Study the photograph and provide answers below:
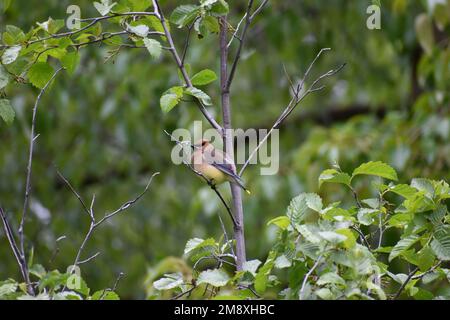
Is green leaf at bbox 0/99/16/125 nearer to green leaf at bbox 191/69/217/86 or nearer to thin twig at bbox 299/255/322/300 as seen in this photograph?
green leaf at bbox 191/69/217/86

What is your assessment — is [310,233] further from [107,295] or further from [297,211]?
[107,295]

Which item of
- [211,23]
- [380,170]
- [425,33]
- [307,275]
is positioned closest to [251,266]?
[307,275]

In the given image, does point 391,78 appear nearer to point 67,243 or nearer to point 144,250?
point 144,250

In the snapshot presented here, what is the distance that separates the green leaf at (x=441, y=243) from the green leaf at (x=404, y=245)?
8 cm

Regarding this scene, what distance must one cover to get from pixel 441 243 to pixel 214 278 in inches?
30.1

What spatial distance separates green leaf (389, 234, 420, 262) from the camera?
2.47 metres

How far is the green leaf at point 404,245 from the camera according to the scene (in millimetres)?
2467

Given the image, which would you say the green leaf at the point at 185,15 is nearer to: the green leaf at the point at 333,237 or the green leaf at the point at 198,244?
the green leaf at the point at 198,244

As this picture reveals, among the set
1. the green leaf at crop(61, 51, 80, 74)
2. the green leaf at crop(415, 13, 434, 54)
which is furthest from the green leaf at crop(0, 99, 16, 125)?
the green leaf at crop(415, 13, 434, 54)

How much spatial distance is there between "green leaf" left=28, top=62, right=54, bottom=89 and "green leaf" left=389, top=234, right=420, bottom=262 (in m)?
1.54

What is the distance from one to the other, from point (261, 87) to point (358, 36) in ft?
3.77

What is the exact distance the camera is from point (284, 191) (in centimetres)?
623

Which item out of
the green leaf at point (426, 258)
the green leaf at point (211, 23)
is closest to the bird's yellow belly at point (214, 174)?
the green leaf at point (211, 23)

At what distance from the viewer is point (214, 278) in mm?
2465
